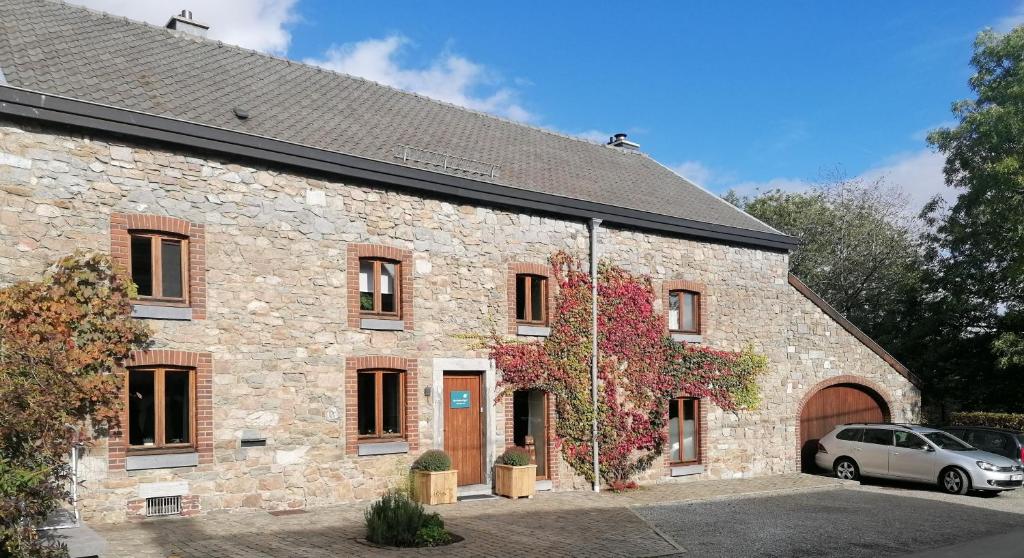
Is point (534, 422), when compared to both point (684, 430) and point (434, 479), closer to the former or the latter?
point (434, 479)

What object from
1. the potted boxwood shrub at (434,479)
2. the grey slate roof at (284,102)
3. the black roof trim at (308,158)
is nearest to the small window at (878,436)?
the grey slate roof at (284,102)

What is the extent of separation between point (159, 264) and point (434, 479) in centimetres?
534

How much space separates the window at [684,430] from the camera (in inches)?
732

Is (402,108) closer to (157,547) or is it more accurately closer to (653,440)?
(653,440)

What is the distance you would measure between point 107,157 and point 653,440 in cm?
1151

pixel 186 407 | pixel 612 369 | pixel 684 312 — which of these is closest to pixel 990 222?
pixel 684 312

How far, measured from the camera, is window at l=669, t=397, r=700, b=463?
61.0 ft

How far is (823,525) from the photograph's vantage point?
518 inches

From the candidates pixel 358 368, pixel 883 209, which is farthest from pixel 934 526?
pixel 883 209

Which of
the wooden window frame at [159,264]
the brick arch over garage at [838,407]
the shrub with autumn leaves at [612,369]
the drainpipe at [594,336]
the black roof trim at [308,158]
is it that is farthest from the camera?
the brick arch over garage at [838,407]

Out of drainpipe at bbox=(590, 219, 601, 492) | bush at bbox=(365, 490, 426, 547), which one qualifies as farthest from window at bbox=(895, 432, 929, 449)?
bush at bbox=(365, 490, 426, 547)

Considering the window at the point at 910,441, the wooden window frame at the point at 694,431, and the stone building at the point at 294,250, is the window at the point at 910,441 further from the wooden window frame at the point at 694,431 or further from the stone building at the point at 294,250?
the wooden window frame at the point at 694,431

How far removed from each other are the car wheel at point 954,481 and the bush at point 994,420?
4.95 m

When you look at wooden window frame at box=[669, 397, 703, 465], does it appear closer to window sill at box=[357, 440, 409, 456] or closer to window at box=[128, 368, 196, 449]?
window sill at box=[357, 440, 409, 456]
